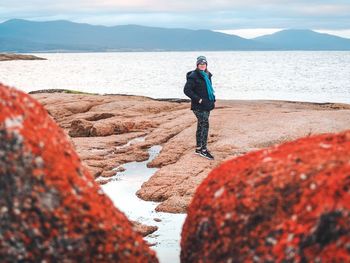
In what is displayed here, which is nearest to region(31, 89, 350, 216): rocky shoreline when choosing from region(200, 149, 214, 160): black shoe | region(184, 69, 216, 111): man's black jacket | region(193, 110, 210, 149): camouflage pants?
region(200, 149, 214, 160): black shoe

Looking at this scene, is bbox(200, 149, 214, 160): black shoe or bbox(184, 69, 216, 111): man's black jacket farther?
bbox(200, 149, 214, 160): black shoe

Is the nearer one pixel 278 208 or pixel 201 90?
pixel 278 208

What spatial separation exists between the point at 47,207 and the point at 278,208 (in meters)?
2.61

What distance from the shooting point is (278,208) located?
598 centimetres

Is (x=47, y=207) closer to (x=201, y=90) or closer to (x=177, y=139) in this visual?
(x=201, y=90)

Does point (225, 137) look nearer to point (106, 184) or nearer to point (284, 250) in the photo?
point (106, 184)

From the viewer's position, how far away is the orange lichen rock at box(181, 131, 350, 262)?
5500 millimetres

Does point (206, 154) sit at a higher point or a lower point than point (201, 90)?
lower

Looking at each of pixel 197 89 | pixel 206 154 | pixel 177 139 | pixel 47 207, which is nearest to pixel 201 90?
pixel 197 89

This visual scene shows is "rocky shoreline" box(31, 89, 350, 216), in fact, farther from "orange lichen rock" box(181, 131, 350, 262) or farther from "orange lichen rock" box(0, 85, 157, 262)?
"orange lichen rock" box(0, 85, 157, 262)

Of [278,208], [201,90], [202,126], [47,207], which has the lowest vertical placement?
[202,126]

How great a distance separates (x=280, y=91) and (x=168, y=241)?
82.7m

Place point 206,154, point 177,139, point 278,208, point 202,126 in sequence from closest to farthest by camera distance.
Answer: point 278,208 < point 206,154 < point 202,126 < point 177,139

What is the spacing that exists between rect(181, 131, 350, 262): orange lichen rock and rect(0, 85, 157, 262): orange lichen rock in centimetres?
99
